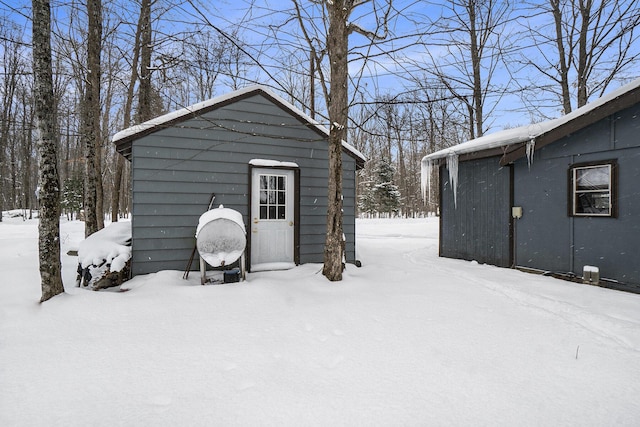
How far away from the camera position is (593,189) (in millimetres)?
6051

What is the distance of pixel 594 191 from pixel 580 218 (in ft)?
1.81

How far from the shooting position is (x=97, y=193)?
820cm

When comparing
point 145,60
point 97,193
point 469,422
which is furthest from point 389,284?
point 145,60

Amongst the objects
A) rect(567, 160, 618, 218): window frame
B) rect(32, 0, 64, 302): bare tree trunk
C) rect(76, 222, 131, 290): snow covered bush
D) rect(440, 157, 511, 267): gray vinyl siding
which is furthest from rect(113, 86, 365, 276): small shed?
rect(567, 160, 618, 218): window frame

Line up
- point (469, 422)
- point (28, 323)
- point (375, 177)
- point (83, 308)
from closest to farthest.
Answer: point (469, 422) → point (28, 323) → point (83, 308) → point (375, 177)

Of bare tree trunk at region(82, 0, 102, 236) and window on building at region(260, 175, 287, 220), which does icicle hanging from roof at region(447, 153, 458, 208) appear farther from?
bare tree trunk at region(82, 0, 102, 236)

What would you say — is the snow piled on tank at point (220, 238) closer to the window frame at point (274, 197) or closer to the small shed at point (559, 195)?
the window frame at point (274, 197)

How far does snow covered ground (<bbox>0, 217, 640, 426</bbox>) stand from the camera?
210 centimetres

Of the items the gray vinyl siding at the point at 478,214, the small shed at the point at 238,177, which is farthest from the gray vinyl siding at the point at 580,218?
the small shed at the point at 238,177

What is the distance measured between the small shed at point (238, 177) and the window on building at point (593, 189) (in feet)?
13.8

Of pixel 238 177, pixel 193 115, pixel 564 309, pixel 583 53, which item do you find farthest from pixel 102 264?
pixel 583 53

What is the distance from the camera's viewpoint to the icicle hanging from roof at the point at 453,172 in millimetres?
8630

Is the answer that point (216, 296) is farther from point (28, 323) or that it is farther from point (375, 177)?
point (375, 177)

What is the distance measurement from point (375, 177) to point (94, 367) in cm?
2534
